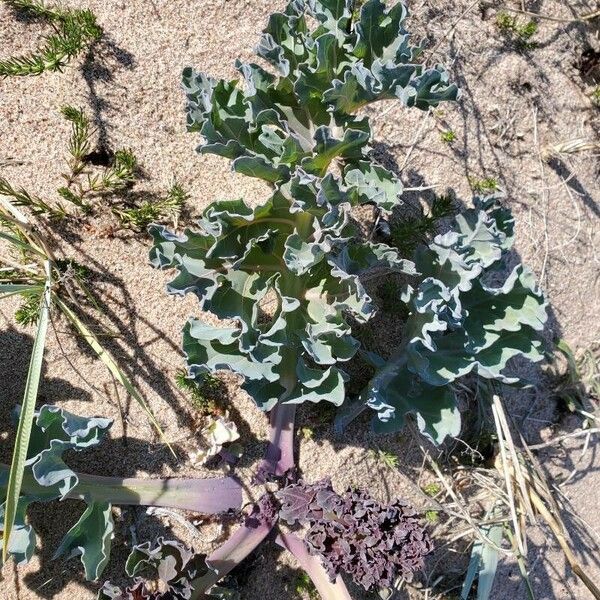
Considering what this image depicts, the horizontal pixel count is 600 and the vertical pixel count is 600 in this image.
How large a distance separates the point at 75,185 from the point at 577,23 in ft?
7.65

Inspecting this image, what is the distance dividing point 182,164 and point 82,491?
1.29 meters

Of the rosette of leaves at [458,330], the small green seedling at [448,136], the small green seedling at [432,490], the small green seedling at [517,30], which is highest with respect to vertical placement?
the small green seedling at [517,30]

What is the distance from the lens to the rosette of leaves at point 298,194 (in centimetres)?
224

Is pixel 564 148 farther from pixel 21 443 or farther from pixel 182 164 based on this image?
pixel 21 443

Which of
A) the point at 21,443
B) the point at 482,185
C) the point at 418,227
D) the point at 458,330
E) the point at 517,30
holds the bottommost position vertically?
the point at 21,443

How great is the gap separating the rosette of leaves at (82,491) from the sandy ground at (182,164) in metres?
0.15

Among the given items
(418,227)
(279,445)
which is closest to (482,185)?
(418,227)

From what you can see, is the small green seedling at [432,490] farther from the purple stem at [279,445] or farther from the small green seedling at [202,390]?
the small green seedling at [202,390]

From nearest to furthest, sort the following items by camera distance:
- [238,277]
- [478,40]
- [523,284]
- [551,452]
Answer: [238,277]
[523,284]
[478,40]
[551,452]

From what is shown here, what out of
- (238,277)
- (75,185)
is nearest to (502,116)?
(238,277)

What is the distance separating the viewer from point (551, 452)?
3297 mm

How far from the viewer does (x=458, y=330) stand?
105 inches

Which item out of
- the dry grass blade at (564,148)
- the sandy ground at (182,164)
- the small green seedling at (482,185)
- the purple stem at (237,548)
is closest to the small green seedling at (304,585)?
the sandy ground at (182,164)

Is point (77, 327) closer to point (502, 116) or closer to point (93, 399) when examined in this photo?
point (93, 399)
